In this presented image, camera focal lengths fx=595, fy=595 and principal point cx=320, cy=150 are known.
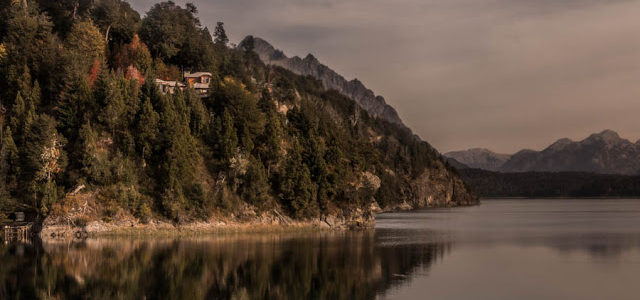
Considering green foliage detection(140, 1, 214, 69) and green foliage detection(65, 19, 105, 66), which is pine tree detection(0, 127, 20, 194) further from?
green foliage detection(140, 1, 214, 69)

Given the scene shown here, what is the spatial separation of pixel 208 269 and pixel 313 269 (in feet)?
29.6

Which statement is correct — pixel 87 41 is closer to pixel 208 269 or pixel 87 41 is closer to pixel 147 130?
pixel 147 130

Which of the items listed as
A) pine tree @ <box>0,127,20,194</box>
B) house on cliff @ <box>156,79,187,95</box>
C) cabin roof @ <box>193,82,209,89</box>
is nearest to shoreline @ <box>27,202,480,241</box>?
pine tree @ <box>0,127,20,194</box>

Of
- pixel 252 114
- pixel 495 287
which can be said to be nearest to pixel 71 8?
pixel 252 114

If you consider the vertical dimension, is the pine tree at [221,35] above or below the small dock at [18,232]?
above

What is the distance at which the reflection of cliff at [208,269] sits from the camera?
41062 mm

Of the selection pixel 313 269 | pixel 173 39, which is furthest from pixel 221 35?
pixel 313 269

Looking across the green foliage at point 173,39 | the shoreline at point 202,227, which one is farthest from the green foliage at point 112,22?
the shoreline at point 202,227

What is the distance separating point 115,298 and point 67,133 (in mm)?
49138

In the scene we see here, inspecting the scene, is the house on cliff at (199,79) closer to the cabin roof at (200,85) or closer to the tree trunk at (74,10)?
the cabin roof at (200,85)

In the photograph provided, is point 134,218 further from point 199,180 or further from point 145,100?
point 145,100

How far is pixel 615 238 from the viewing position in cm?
8900

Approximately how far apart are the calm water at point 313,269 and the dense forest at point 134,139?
33.0ft

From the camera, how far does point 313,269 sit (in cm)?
5197
